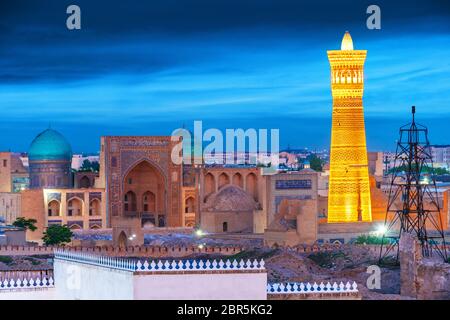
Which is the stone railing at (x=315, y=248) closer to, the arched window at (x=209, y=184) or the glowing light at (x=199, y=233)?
the glowing light at (x=199, y=233)

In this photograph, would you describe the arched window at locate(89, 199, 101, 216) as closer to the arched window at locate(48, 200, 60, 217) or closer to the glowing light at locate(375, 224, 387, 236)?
the arched window at locate(48, 200, 60, 217)

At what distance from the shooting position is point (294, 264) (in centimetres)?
4312

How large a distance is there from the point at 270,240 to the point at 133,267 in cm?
2574

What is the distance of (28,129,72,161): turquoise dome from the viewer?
70125 mm

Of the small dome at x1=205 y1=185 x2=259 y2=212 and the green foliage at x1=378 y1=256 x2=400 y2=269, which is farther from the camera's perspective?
the small dome at x1=205 y1=185 x2=259 y2=212

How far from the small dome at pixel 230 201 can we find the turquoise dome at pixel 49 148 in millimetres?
10447

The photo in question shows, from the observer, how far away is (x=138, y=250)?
52.9 metres

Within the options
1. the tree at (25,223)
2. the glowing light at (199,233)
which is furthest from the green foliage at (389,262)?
the tree at (25,223)

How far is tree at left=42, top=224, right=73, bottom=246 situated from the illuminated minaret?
9.14 m

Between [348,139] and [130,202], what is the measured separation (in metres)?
14.8

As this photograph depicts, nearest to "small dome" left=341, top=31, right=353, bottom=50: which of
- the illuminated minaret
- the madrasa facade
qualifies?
the illuminated minaret

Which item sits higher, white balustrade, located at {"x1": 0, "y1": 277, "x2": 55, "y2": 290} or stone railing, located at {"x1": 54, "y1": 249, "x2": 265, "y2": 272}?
stone railing, located at {"x1": 54, "y1": 249, "x2": 265, "y2": 272}

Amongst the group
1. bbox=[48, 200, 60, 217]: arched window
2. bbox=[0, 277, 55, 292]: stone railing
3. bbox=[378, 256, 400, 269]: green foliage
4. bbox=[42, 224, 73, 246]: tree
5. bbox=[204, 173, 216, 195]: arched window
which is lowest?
bbox=[0, 277, 55, 292]: stone railing

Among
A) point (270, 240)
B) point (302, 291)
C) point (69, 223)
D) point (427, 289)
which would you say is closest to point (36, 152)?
point (69, 223)
